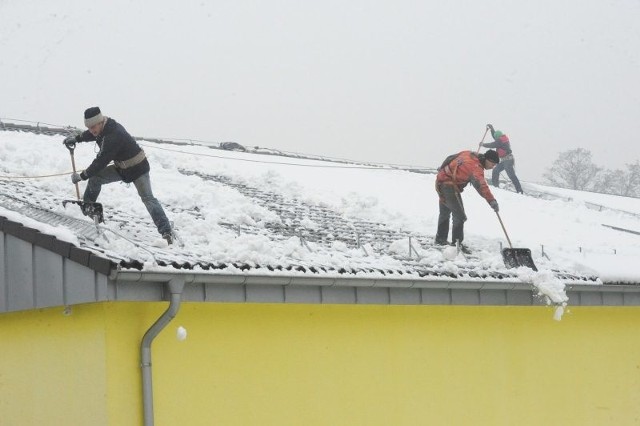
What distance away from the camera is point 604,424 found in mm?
12828

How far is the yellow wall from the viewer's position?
830 centimetres

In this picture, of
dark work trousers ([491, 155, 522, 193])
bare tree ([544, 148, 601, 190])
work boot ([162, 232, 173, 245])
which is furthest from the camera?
bare tree ([544, 148, 601, 190])

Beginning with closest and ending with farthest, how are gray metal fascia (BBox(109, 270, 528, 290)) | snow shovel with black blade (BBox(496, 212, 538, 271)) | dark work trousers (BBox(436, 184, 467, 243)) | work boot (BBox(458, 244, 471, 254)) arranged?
gray metal fascia (BBox(109, 270, 528, 290)), snow shovel with black blade (BBox(496, 212, 538, 271)), work boot (BBox(458, 244, 471, 254)), dark work trousers (BBox(436, 184, 467, 243))

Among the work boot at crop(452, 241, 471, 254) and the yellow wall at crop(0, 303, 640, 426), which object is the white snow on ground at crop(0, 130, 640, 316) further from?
the yellow wall at crop(0, 303, 640, 426)

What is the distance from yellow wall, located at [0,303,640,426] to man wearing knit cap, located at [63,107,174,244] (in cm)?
136

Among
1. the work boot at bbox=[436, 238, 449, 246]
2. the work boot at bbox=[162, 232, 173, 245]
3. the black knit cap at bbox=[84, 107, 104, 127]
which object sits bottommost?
the work boot at bbox=[436, 238, 449, 246]

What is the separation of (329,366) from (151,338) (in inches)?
86.2

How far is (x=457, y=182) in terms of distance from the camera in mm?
13391

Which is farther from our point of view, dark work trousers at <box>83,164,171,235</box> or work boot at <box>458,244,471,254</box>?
work boot at <box>458,244,471,254</box>

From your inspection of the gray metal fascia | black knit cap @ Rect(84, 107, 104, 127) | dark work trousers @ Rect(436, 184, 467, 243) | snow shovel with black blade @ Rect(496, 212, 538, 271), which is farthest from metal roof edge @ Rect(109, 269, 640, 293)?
black knit cap @ Rect(84, 107, 104, 127)

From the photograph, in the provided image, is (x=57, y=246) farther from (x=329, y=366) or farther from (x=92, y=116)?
(x=329, y=366)

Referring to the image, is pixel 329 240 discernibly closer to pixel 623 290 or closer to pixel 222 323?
pixel 222 323

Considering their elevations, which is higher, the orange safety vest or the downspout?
the orange safety vest

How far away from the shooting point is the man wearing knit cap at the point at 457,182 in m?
13.2
